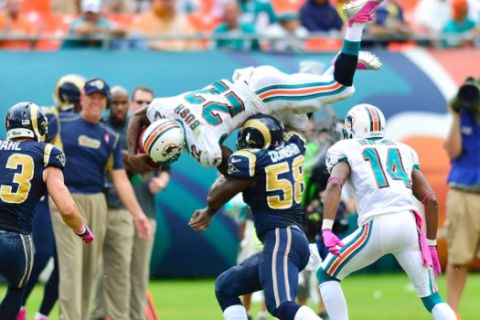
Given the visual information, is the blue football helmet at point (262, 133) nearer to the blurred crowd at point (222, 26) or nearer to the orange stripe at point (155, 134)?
the orange stripe at point (155, 134)

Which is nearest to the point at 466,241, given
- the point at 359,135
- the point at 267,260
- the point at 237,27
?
the point at 359,135

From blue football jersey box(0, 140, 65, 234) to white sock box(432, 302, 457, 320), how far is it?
9.01ft

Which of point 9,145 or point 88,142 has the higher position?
point 9,145

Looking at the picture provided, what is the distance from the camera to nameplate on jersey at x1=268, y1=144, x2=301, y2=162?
27.2 feet

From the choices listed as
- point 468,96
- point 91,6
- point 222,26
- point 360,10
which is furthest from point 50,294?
point 222,26

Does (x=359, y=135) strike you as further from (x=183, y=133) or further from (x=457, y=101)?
(x=457, y=101)

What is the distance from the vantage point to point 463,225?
1098cm

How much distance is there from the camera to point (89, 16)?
14594mm

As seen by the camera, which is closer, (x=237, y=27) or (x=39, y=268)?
(x=39, y=268)

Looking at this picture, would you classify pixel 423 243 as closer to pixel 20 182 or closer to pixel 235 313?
pixel 235 313

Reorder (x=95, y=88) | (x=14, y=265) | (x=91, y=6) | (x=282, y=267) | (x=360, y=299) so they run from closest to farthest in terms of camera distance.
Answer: (x=282, y=267), (x=14, y=265), (x=95, y=88), (x=360, y=299), (x=91, y=6)

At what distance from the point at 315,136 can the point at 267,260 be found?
3.38 metres

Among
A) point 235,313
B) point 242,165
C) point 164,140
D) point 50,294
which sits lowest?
point 50,294

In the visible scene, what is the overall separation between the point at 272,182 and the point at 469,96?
3285mm
